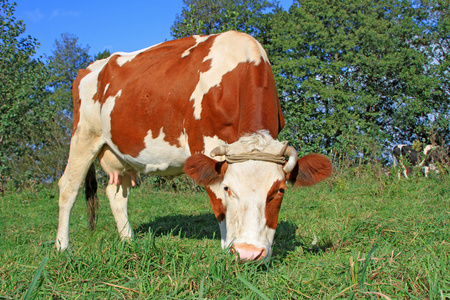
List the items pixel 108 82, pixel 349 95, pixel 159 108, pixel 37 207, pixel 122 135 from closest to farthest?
pixel 159 108 → pixel 122 135 → pixel 108 82 → pixel 37 207 → pixel 349 95

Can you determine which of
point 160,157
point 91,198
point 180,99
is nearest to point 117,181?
point 91,198

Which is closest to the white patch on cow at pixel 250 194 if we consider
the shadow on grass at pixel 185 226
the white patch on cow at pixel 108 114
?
the shadow on grass at pixel 185 226

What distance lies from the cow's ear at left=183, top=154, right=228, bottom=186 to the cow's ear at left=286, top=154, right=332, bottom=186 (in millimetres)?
587

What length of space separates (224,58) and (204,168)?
135cm

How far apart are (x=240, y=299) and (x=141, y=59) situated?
12.9ft

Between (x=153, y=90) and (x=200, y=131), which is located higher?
(x=153, y=90)

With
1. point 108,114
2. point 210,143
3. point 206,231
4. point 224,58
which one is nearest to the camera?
point 210,143

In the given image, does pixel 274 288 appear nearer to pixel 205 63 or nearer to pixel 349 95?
pixel 205 63

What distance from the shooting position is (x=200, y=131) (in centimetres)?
383

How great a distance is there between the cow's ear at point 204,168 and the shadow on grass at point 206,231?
434 mm

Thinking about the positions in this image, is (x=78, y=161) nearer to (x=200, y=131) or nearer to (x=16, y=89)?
(x=200, y=131)

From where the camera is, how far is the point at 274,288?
7.47ft

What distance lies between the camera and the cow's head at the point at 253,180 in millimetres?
2811

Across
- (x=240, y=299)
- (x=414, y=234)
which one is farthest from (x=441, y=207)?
(x=240, y=299)
